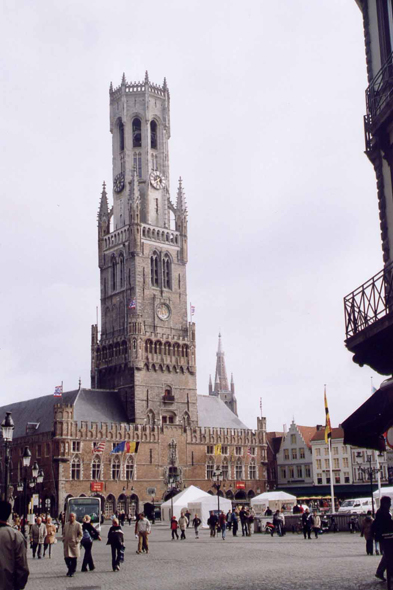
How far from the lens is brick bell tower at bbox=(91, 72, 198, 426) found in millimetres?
92750

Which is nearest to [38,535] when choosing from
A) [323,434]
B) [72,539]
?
[72,539]

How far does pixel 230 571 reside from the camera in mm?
21953

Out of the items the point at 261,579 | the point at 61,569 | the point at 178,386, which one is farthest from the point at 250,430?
the point at 261,579

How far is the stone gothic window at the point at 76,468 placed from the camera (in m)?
83.6

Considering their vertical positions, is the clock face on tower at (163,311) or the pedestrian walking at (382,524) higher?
the clock face on tower at (163,311)

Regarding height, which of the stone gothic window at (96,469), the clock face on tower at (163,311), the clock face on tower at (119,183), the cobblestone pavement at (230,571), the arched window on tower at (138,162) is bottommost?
the cobblestone pavement at (230,571)

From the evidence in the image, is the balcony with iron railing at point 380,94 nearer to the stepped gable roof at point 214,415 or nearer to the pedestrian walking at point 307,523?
the pedestrian walking at point 307,523

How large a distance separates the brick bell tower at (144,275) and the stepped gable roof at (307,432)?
57.9 ft

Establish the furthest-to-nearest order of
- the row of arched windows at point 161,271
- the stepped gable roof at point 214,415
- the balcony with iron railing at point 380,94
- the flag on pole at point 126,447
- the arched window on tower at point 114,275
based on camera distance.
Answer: the stepped gable roof at point 214,415
the arched window on tower at point 114,275
the row of arched windows at point 161,271
the flag on pole at point 126,447
the balcony with iron railing at point 380,94

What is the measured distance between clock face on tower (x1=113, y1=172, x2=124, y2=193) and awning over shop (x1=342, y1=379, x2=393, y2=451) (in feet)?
290

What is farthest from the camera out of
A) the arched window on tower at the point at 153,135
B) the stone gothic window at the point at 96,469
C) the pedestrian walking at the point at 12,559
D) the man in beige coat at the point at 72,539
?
the arched window on tower at the point at 153,135

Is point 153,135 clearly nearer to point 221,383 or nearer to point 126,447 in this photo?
point 126,447

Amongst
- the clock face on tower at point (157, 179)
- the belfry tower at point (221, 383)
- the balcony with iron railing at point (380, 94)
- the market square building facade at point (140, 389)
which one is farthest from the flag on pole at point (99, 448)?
the belfry tower at point (221, 383)

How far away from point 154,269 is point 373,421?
273ft
